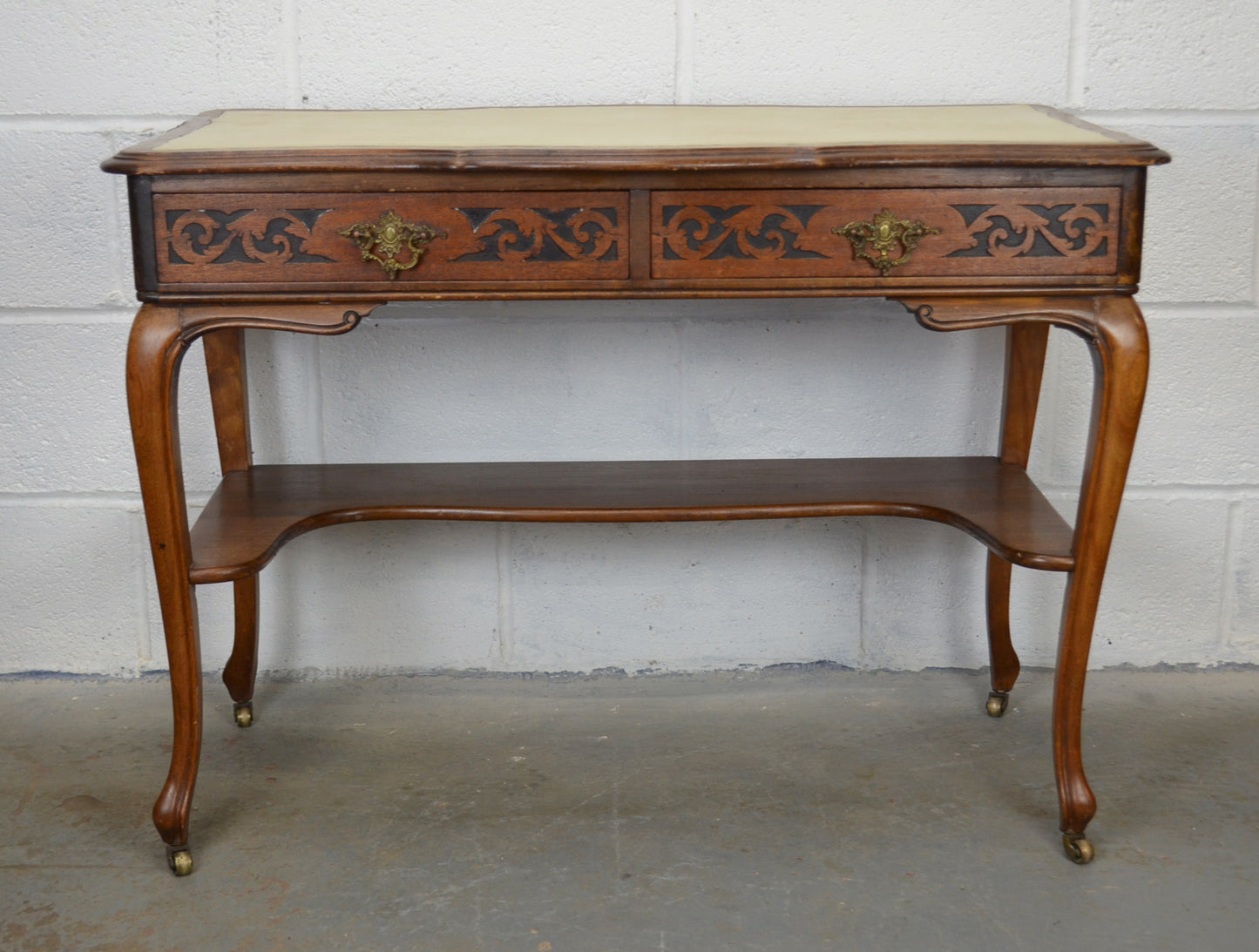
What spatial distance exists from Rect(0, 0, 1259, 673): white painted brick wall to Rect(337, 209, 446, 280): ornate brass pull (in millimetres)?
682

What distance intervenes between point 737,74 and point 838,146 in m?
0.70

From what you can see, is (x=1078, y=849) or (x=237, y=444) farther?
(x=237, y=444)

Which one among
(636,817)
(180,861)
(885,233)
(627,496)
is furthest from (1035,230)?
(180,861)

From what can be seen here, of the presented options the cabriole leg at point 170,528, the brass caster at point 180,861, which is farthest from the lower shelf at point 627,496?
the brass caster at point 180,861

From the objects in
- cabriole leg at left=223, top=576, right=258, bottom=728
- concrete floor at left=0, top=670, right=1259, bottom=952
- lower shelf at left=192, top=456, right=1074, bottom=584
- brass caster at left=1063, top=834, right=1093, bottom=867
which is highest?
lower shelf at left=192, top=456, right=1074, bottom=584

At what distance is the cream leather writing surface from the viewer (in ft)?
6.00

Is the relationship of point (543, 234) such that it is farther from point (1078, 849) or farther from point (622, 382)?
point (1078, 849)

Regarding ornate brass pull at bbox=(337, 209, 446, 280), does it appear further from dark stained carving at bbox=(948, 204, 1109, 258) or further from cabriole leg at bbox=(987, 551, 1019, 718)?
cabriole leg at bbox=(987, 551, 1019, 718)

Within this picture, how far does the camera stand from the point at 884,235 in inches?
71.8

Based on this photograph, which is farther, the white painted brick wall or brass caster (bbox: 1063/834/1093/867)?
the white painted brick wall

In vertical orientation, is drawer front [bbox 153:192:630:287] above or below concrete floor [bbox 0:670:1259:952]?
above

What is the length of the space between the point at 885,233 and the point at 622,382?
0.84m

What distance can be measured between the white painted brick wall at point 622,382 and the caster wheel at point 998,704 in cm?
20

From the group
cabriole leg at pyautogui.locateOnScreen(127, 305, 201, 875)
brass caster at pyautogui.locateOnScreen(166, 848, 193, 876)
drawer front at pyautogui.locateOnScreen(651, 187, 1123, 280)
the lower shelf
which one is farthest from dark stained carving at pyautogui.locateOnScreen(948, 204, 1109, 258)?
brass caster at pyautogui.locateOnScreen(166, 848, 193, 876)
